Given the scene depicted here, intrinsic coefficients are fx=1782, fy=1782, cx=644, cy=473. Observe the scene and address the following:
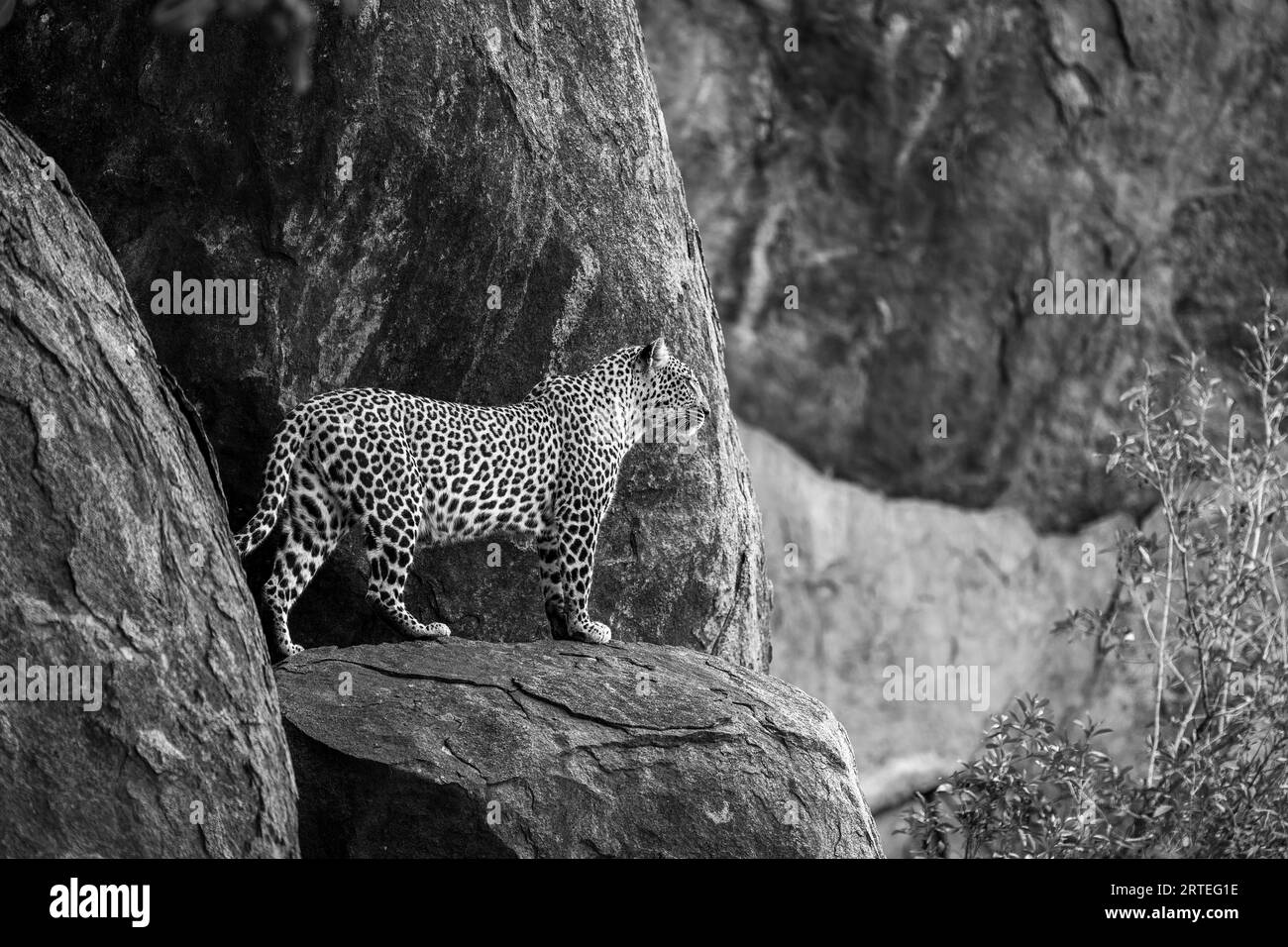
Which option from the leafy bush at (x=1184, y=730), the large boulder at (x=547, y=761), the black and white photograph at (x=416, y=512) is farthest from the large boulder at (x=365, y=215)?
the leafy bush at (x=1184, y=730)

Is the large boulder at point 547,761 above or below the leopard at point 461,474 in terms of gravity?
below

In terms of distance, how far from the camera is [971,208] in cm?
2508

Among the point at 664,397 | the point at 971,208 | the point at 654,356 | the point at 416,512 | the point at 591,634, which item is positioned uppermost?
the point at 971,208

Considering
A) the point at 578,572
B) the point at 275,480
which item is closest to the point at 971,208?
the point at 578,572

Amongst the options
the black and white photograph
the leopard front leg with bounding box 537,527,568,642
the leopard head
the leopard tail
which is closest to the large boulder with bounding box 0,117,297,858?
the black and white photograph

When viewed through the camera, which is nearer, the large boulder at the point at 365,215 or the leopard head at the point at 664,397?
the large boulder at the point at 365,215

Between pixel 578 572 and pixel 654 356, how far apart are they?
1621mm

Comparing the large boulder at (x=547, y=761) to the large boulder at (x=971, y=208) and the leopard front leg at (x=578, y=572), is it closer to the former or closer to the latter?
the leopard front leg at (x=578, y=572)

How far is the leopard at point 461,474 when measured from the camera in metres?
10.6

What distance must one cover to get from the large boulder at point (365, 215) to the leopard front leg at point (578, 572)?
24.7 inches

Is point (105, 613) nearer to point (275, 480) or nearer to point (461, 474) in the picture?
point (275, 480)

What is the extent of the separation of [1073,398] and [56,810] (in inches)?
760

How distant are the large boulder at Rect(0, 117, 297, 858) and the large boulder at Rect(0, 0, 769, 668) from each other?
2.03 m
